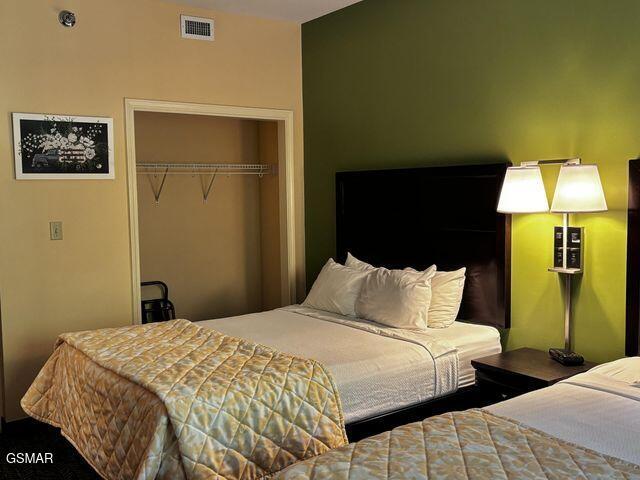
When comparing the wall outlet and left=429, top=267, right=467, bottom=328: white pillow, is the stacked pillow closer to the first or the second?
left=429, top=267, right=467, bottom=328: white pillow

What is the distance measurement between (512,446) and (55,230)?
3.16 metres

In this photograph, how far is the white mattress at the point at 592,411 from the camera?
206cm

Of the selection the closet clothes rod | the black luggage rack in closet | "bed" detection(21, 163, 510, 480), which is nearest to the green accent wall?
"bed" detection(21, 163, 510, 480)

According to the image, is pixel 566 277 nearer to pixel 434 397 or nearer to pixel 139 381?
pixel 434 397

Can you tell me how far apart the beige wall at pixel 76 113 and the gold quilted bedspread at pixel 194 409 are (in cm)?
91

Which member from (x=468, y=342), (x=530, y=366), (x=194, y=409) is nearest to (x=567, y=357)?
(x=530, y=366)

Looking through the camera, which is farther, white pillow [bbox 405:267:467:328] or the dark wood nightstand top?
white pillow [bbox 405:267:467:328]

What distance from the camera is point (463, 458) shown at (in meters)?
1.88

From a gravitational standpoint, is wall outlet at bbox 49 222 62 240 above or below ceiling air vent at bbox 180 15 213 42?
below

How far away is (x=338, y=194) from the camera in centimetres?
484

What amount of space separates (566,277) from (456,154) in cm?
105

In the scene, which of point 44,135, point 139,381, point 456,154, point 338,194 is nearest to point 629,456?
point 139,381

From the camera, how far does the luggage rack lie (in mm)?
5309

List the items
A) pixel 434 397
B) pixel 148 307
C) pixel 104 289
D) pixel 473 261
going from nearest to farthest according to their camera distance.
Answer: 1. pixel 434 397
2. pixel 473 261
3. pixel 104 289
4. pixel 148 307
